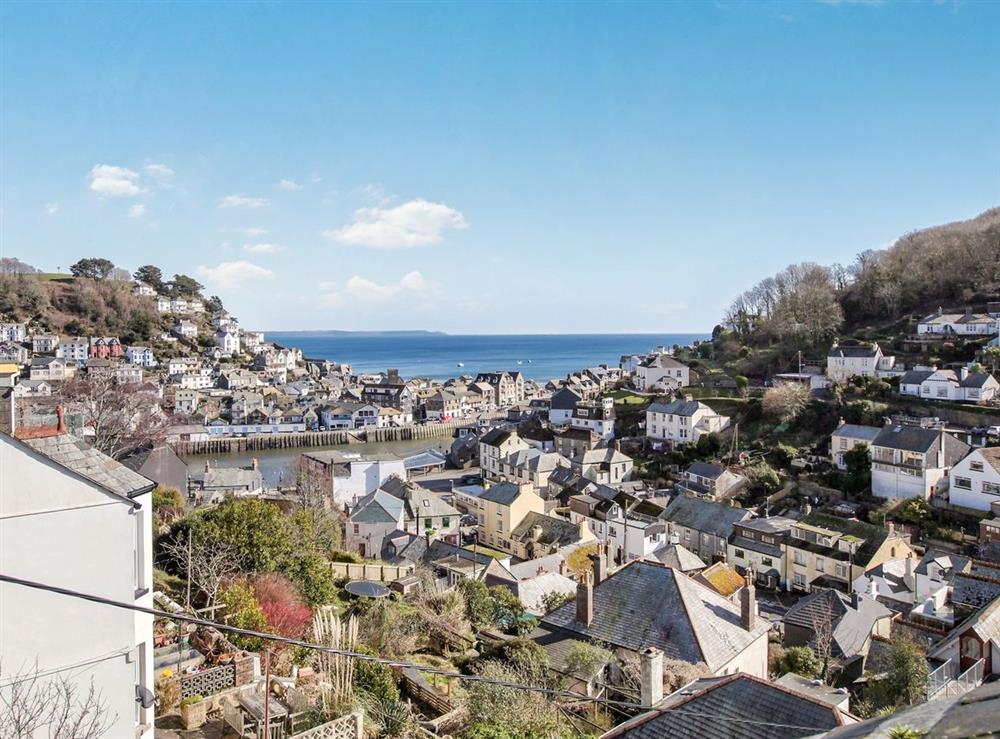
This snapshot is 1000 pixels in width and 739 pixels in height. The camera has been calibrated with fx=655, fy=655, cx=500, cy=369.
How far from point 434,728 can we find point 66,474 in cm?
664

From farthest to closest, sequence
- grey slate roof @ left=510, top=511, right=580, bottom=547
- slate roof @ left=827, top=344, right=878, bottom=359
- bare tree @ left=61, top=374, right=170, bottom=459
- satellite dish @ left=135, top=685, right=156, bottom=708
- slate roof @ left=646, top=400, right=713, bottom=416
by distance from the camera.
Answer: slate roof @ left=827, top=344, right=878, bottom=359, slate roof @ left=646, top=400, right=713, bottom=416, grey slate roof @ left=510, top=511, right=580, bottom=547, bare tree @ left=61, top=374, right=170, bottom=459, satellite dish @ left=135, top=685, right=156, bottom=708

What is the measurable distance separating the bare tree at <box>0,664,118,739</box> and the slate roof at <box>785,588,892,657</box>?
61.0 ft

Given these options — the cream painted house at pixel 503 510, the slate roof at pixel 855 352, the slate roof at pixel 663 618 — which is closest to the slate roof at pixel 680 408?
the slate roof at pixel 855 352

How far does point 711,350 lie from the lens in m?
75.6

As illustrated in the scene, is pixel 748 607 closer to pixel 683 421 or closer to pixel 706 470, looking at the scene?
pixel 706 470

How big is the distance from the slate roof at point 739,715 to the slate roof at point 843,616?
1208 cm

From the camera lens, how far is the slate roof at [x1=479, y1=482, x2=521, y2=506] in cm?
3432

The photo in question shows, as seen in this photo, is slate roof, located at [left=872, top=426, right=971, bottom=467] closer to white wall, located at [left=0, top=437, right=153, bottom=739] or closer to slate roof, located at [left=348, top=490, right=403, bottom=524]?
slate roof, located at [left=348, top=490, right=403, bottom=524]

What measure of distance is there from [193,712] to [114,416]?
28.3 m

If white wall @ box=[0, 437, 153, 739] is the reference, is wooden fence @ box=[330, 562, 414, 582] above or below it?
below

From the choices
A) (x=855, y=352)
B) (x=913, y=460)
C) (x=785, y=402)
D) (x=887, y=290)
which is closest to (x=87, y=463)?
(x=913, y=460)

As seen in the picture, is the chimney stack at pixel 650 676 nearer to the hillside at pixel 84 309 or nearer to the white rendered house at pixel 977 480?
the white rendered house at pixel 977 480

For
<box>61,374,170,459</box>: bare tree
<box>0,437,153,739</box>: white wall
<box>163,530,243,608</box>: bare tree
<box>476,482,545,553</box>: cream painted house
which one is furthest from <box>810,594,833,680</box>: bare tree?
<box>61,374,170,459</box>: bare tree

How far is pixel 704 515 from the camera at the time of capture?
33.3m
